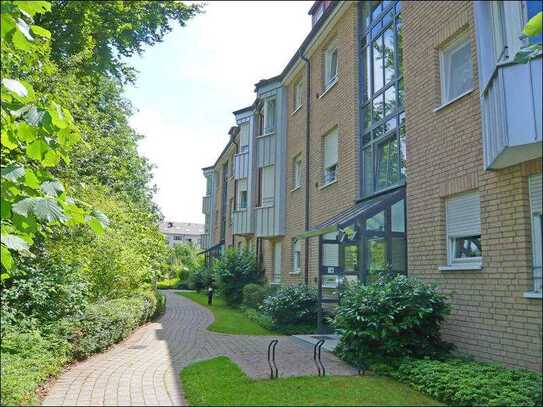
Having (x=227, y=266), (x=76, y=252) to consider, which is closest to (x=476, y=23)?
(x=76, y=252)

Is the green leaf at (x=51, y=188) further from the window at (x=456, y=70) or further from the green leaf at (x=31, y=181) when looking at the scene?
the window at (x=456, y=70)

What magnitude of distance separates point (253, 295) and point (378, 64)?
10.2m

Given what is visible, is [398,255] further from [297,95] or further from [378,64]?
[297,95]

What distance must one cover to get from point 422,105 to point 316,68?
8.09 meters

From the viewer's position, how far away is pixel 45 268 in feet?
31.4

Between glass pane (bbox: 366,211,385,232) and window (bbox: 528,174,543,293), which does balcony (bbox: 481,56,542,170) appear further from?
glass pane (bbox: 366,211,385,232)

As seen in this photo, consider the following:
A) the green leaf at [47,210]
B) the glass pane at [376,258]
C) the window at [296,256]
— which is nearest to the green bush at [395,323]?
the glass pane at [376,258]

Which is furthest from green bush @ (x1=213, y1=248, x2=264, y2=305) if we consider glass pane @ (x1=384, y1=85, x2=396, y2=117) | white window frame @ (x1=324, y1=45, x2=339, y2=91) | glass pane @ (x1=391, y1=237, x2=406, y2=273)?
glass pane @ (x1=391, y1=237, x2=406, y2=273)

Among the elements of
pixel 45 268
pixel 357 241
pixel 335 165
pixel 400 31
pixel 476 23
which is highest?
pixel 400 31

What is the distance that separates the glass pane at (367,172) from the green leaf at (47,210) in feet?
33.1

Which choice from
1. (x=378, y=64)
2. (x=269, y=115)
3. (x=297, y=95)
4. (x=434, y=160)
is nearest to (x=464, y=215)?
(x=434, y=160)

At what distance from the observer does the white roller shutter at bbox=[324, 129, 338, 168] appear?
51.4 feet

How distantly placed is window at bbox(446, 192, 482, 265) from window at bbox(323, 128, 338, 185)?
251 inches

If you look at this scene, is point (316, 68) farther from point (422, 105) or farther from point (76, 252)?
point (76, 252)
